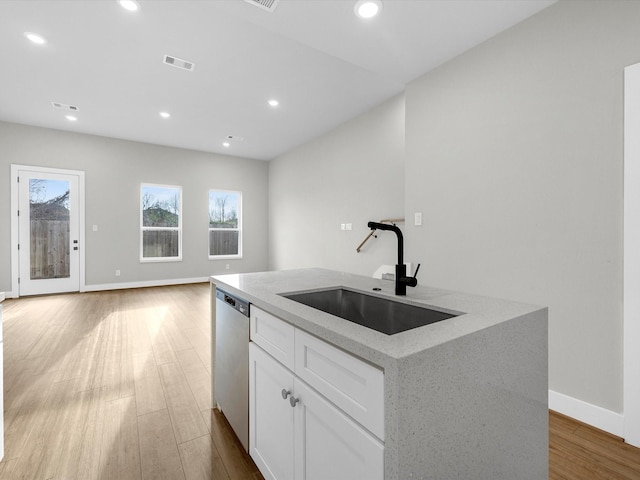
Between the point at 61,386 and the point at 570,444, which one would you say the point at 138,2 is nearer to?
the point at 61,386

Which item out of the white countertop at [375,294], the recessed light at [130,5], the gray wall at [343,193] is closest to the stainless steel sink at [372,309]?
the white countertop at [375,294]

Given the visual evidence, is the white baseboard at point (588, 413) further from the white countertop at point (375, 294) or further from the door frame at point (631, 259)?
the white countertop at point (375, 294)

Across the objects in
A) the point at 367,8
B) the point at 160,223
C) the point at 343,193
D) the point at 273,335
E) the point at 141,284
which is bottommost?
the point at 141,284

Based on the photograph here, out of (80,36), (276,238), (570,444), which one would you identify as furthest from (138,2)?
(276,238)

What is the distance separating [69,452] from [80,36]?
3353 millimetres

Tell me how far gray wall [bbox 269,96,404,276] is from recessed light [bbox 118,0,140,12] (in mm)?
2921

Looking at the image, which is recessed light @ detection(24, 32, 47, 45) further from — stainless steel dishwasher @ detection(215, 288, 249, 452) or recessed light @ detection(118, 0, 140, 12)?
stainless steel dishwasher @ detection(215, 288, 249, 452)

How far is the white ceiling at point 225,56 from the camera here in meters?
2.29

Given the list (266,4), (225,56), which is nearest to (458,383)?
(266,4)

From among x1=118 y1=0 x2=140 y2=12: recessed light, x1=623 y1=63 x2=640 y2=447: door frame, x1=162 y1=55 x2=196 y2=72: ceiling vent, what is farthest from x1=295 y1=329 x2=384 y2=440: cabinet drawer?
x1=162 y1=55 x2=196 y2=72: ceiling vent

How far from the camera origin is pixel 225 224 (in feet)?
23.2

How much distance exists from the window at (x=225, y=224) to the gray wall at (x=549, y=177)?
5.29 m

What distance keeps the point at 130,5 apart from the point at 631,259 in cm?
388

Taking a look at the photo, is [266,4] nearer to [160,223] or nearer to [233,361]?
[233,361]
